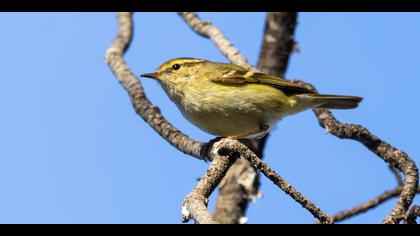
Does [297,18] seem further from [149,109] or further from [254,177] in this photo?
[149,109]

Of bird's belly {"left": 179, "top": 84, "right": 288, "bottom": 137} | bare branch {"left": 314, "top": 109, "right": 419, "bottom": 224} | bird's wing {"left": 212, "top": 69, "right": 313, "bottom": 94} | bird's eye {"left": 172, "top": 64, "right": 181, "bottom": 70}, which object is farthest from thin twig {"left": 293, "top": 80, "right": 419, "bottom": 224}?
bird's eye {"left": 172, "top": 64, "right": 181, "bottom": 70}

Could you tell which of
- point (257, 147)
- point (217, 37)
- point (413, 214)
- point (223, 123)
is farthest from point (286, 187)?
point (217, 37)

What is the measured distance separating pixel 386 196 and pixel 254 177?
1591 millimetres

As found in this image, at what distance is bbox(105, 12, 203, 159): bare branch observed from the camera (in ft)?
16.3

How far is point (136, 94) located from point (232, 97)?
3.22 ft

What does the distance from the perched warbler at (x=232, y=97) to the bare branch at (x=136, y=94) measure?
0.22 meters

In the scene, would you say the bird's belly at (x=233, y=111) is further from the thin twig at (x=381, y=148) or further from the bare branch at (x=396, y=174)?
the bare branch at (x=396, y=174)

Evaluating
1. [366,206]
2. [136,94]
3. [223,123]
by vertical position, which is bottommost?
[366,206]

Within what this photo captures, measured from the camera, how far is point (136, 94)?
5.61 metres

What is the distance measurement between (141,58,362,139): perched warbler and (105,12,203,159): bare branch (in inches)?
8.7

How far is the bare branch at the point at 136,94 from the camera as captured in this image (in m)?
4.97

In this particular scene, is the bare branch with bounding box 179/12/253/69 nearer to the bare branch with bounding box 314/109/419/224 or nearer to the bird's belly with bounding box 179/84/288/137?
the bird's belly with bounding box 179/84/288/137

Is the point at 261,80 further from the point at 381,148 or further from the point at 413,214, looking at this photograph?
the point at 413,214

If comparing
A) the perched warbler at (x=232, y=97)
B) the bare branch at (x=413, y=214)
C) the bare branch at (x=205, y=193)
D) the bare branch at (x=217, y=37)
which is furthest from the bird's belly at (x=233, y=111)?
the bare branch at (x=413, y=214)
